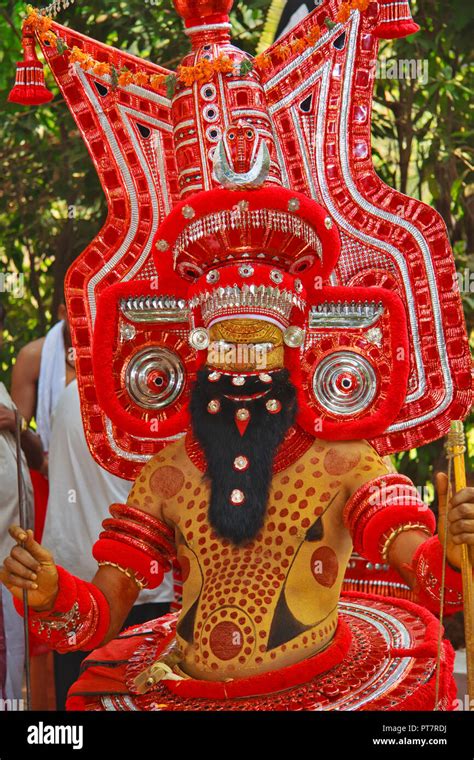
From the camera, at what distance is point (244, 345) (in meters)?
3.09

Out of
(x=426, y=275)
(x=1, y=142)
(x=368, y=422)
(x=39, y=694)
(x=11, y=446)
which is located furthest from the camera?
(x=1, y=142)

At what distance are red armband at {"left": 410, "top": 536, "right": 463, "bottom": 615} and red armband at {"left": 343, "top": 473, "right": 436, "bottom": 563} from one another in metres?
0.09

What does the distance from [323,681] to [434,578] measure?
0.35m

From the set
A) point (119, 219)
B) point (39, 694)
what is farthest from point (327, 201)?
point (39, 694)

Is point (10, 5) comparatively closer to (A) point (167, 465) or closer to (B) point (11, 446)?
(B) point (11, 446)

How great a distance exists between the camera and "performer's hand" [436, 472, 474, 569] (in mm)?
2730

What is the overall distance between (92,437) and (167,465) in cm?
28

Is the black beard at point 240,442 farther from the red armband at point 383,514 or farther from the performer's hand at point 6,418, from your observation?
the performer's hand at point 6,418

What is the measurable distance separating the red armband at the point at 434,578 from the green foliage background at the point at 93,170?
2.46m

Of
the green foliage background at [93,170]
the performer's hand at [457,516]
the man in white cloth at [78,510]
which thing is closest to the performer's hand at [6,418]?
the man in white cloth at [78,510]

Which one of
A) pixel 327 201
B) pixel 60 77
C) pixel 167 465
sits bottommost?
pixel 167 465

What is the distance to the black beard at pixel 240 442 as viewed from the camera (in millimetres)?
3066

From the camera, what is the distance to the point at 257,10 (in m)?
5.72

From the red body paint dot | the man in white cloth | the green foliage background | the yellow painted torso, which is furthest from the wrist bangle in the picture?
the green foliage background
